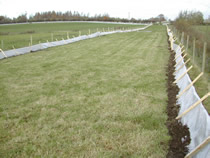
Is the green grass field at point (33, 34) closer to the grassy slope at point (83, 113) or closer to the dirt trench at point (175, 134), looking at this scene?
the grassy slope at point (83, 113)

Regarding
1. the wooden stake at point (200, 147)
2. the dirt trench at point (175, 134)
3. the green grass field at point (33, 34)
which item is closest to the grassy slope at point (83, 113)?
the dirt trench at point (175, 134)

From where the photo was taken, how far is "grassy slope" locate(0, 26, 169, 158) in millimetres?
3984

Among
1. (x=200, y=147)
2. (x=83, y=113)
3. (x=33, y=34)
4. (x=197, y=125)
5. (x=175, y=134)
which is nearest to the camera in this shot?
(x=200, y=147)

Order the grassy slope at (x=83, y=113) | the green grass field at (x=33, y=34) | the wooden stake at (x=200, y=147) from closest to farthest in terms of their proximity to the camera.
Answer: the wooden stake at (x=200, y=147)
the grassy slope at (x=83, y=113)
the green grass field at (x=33, y=34)

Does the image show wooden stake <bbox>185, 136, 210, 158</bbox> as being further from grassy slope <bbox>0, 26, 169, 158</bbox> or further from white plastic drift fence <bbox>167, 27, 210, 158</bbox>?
grassy slope <bbox>0, 26, 169, 158</bbox>

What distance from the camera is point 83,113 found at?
5.43 m

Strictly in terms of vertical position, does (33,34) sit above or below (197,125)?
above

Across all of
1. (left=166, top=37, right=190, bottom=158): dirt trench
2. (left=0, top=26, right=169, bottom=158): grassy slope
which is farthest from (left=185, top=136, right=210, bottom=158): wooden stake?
(left=0, top=26, right=169, bottom=158): grassy slope

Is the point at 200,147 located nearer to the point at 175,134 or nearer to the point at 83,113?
the point at 175,134

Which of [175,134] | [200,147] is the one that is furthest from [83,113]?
[200,147]

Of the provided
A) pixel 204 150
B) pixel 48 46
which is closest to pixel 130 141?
pixel 204 150

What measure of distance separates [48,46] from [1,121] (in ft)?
44.6

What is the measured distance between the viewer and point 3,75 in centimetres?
911

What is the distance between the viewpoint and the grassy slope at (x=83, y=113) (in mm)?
3984
